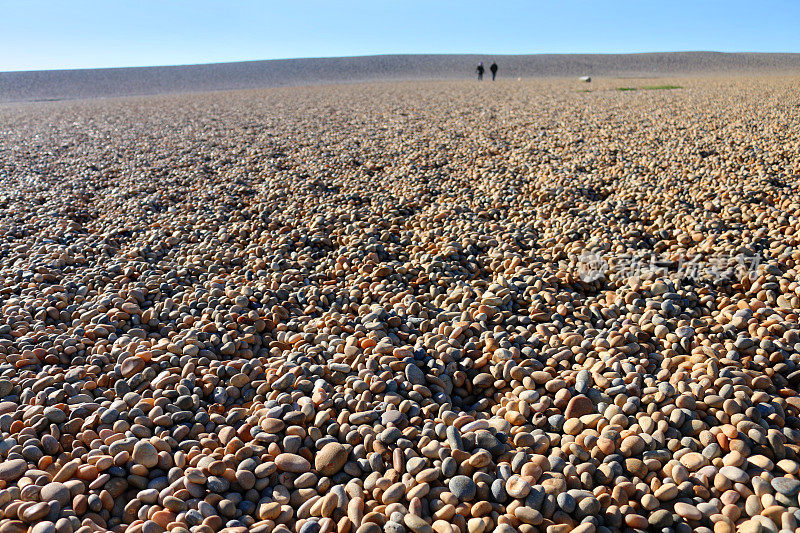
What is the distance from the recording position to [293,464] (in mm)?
2143

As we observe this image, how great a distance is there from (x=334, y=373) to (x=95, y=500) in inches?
46.6

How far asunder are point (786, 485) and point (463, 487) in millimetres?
1215

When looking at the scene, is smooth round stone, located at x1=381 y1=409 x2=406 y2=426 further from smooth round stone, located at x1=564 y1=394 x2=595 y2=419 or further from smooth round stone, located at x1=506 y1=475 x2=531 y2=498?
smooth round stone, located at x1=564 y1=394 x2=595 y2=419

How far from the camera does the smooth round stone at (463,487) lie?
1.96 metres

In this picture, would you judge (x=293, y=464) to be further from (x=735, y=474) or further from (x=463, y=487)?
(x=735, y=474)

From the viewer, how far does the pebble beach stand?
1966mm

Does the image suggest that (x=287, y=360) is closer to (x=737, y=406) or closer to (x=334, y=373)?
(x=334, y=373)

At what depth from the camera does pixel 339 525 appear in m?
1.87

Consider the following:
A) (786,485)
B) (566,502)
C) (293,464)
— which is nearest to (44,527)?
(293,464)

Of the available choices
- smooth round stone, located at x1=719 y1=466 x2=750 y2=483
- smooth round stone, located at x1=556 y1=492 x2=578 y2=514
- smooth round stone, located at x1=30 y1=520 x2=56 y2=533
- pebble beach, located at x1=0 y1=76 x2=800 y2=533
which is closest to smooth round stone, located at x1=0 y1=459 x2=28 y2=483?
pebble beach, located at x1=0 y1=76 x2=800 y2=533

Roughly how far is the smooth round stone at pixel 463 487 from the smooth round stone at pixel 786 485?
1.14 meters

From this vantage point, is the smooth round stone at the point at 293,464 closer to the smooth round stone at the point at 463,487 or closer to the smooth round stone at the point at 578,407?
the smooth round stone at the point at 463,487

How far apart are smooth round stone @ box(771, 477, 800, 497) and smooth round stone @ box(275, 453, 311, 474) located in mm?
1846

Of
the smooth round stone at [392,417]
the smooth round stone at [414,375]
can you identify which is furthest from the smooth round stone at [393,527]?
the smooth round stone at [414,375]
